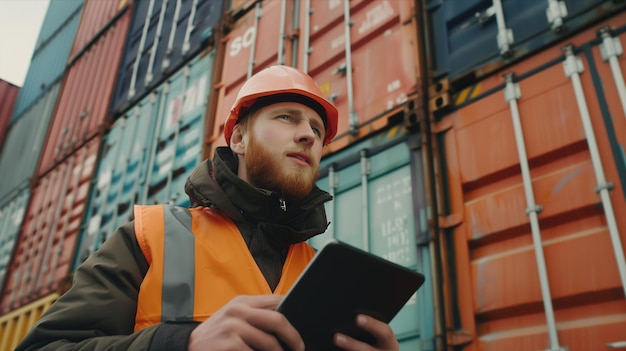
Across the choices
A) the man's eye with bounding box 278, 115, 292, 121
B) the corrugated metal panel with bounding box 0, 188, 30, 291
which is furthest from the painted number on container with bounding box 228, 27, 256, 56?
the corrugated metal panel with bounding box 0, 188, 30, 291

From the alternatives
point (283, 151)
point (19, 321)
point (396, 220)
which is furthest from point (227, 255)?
point (19, 321)

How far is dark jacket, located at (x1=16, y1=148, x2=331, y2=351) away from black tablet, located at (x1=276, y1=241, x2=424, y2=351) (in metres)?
0.25

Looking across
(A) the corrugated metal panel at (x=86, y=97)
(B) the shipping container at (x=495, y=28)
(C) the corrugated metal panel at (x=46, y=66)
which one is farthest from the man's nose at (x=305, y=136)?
(C) the corrugated metal panel at (x=46, y=66)

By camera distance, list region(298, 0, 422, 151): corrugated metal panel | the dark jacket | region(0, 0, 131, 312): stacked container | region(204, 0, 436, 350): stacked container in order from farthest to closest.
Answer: region(0, 0, 131, 312): stacked container, region(298, 0, 422, 151): corrugated metal panel, region(204, 0, 436, 350): stacked container, the dark jacket

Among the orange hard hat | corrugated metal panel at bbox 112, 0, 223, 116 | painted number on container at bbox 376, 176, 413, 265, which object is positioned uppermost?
corrugated metal panel at bbox 112, 0, 223, 116

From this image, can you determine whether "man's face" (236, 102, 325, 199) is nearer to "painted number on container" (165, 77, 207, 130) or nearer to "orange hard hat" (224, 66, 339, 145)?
"orange hard hat" (224, 66, 339, 145)

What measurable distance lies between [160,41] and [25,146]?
18.1ft

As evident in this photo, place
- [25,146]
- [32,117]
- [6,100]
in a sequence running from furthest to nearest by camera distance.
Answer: [6,100]
[32,117]
[25,146]

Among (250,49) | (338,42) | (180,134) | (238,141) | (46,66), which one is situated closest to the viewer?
(238,141)

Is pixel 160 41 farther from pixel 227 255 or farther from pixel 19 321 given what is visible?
pixel 227 255

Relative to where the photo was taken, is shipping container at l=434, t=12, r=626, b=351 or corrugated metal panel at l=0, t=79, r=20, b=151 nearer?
shipping container at l=434, t=12, r=626, b=351

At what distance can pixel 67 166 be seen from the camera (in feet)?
29.8

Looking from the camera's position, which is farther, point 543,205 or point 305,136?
point 543,205

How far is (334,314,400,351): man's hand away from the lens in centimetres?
117
